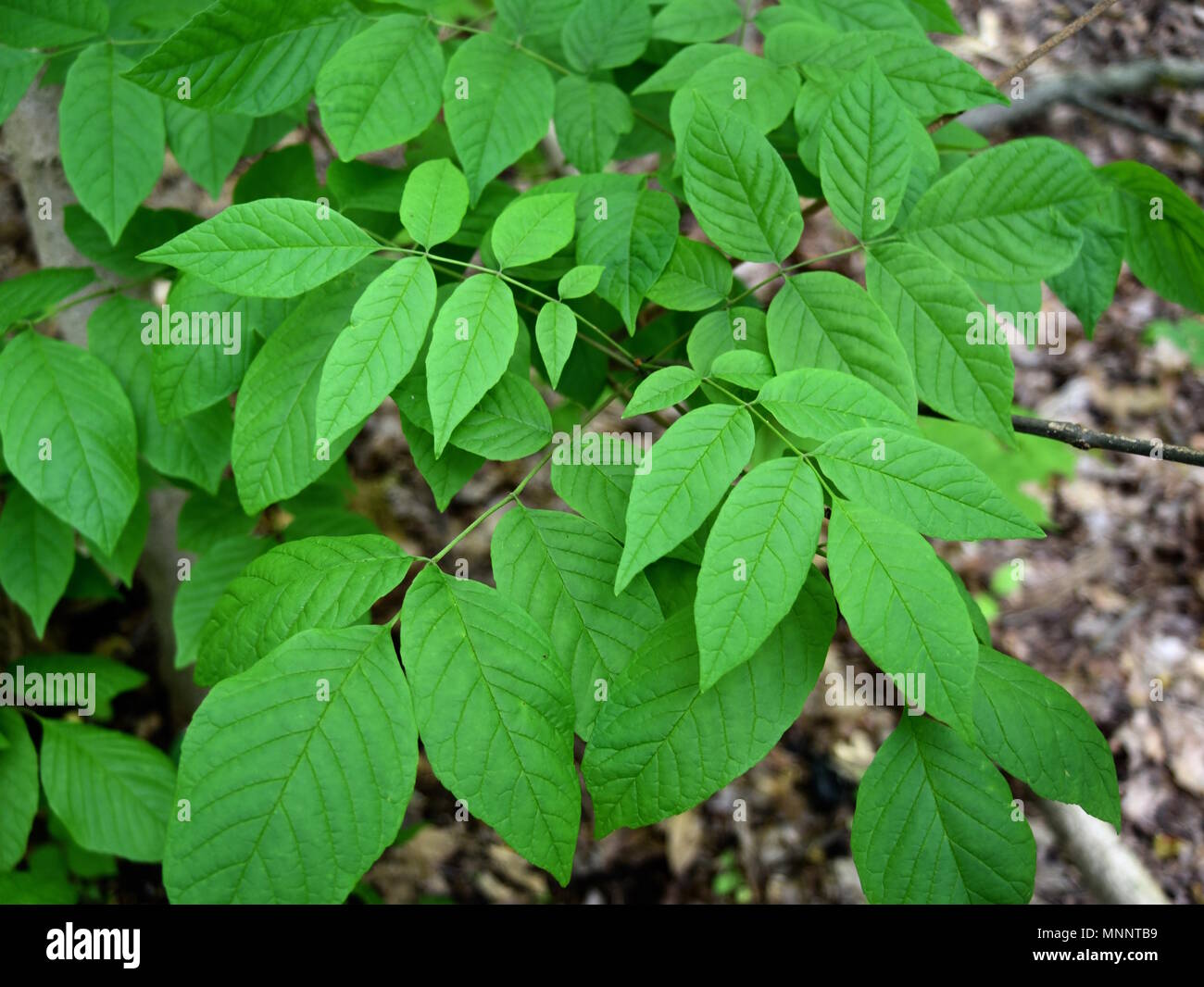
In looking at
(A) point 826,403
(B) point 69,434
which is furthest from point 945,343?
(B) point 69,434

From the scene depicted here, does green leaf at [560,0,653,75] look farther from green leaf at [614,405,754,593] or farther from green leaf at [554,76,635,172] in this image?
green leaf at [614,405,754,593]

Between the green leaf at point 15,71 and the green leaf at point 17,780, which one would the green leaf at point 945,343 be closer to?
the green leaf at point 15,71

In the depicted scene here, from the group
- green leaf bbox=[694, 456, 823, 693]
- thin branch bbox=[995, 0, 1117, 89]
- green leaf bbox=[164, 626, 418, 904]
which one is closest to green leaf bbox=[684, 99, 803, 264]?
green leaf bbox=[694, 456, 823, 693]

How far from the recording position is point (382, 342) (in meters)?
Result: 1.13

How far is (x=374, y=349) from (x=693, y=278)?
0.53 metres

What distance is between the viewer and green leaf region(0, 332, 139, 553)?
146 cm

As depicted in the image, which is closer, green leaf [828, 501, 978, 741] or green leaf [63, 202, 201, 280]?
green leaf [828, 501, 978, 741]

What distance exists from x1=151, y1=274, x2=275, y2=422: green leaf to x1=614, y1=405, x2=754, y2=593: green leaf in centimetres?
77

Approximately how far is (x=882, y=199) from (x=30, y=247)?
3621 mm

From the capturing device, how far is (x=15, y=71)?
58.1 inches

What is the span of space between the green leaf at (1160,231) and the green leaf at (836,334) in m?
0.72

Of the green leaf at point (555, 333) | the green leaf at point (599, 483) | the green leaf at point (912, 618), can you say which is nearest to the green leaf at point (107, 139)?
the green leaf at point (555, 333)

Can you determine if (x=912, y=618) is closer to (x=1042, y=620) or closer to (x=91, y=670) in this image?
(x=91, y=670)
